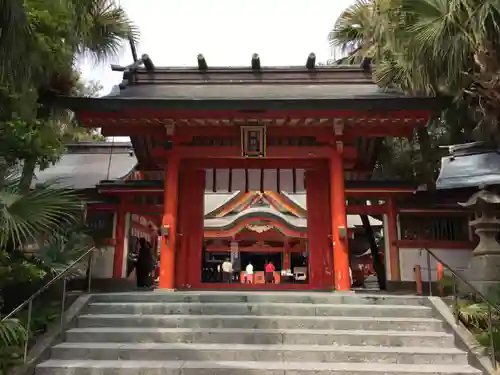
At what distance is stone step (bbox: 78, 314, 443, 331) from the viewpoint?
699cm

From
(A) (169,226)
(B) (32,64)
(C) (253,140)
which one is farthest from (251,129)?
(B) (32,64)

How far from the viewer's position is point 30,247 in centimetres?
932

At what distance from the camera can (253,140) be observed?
31.9ft

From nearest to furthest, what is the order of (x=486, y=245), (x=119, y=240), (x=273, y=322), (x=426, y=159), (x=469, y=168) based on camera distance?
(x=273, y=322) → (x=486, y=245) → (x=119, y=240) → (x=469, y=168) → (x=426, y=159)

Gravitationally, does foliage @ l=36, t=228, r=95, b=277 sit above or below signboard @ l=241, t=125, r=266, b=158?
below

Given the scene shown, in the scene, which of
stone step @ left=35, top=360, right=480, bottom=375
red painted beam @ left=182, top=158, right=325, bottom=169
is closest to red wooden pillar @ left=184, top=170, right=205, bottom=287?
red painted beam @ left=182, top=158, right=325, bottom=169

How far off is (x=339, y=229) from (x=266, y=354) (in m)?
3.52

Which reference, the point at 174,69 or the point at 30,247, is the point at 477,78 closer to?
the point at 174,69

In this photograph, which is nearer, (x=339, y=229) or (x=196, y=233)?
(x=339, y=229)

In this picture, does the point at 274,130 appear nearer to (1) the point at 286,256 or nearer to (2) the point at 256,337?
(2) the point at 256,337

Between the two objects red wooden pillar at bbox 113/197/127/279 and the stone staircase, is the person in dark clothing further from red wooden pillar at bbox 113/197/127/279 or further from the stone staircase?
the stone staircase

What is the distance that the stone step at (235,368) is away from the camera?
18.7 feet

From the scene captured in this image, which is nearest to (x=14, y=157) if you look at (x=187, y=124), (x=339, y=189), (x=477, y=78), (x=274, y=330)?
(x=187, y=124)

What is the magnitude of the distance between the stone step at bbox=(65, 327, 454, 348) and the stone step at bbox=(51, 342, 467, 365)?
0.30 m
